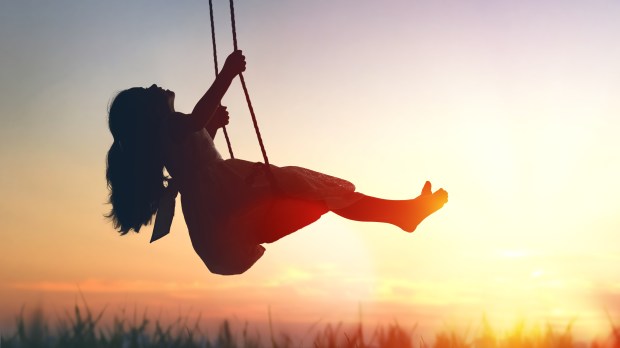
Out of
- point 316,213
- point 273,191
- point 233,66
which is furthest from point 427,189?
point 233,66

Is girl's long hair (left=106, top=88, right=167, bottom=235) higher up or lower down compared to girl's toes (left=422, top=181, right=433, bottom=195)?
higher up

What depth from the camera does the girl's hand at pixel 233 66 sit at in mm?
4531

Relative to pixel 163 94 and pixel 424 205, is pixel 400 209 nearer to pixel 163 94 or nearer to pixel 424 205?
pixel 424 205

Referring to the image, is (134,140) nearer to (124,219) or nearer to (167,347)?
(124,219)

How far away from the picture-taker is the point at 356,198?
4.66 metres

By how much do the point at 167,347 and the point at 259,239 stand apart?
47.4 inches

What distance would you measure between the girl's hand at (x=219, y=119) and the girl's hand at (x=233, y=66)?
714 millimetres

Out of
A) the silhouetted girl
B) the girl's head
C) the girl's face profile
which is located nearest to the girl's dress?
the silhouetted girl

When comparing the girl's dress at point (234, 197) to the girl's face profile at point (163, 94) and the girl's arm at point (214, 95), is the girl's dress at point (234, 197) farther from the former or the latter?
the girl's face profile at point (163, 94)

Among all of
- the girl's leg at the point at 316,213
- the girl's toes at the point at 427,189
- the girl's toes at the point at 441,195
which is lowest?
the girl's leg at the point at 316,213

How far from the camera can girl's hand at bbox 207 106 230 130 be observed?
5.23 meters

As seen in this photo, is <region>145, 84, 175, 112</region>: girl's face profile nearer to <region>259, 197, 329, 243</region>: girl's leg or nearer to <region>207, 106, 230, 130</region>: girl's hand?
<region>207, 106, 230, 130</region>: girl's hand

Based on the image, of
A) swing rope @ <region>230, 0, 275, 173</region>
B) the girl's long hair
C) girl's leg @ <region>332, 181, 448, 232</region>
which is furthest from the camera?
the girl's long hair

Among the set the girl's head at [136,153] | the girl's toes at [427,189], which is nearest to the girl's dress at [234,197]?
the girl's head at [136,153]
